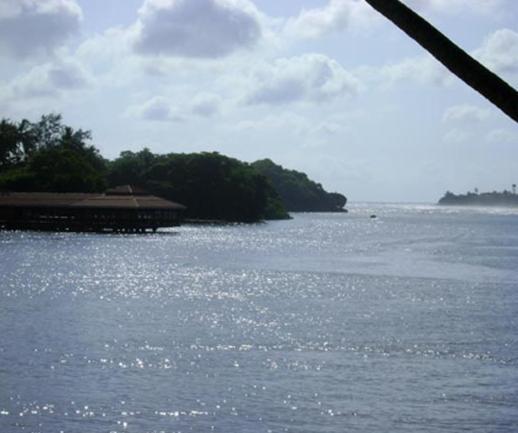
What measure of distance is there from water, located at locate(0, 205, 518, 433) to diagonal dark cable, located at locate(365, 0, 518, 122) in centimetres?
1696

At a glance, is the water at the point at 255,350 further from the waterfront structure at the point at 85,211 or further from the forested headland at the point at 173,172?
the forested headland at the point at 173,172

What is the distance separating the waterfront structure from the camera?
99938 mm

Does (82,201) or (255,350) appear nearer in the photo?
(255,350)

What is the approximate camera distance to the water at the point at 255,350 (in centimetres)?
2100

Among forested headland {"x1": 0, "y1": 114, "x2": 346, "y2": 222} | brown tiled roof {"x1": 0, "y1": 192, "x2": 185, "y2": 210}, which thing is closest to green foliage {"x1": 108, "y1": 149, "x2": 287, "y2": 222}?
forested headland {"x1": 0, "y1": 114, "x2": 346, "y2": 222}

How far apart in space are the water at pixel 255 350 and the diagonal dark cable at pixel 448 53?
1696 cm

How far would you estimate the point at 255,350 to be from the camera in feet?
96.0

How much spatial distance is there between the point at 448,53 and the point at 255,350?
26162mm

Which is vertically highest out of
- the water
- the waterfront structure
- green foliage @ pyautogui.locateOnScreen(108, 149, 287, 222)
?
green foliage @ pyautogui.locateOnScreen(108, 149, 287, 222)

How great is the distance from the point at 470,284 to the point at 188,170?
85068 mm

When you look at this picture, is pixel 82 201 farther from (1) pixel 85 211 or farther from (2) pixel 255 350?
(2) pixel 255 350

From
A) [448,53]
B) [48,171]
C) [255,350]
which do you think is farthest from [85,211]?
[448,53]

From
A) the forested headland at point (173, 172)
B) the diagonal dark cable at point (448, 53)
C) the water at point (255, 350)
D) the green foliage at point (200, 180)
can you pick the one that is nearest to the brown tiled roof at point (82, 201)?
the forested headland at point (173, 172)

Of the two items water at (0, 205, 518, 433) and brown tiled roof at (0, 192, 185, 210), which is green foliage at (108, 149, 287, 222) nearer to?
brown tiled roof at (0, 192, 185, 210)
